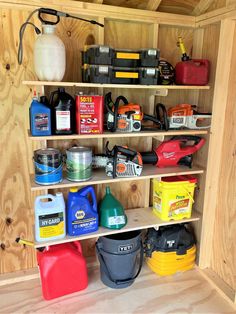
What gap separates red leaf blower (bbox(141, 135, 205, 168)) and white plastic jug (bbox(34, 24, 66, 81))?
79cm

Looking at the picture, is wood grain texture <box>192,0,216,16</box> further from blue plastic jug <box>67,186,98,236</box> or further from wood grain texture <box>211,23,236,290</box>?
blue plastic jug <box>67,186,98,236</box>

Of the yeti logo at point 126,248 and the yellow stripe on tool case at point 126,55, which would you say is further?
the yeti logo at point 126,248

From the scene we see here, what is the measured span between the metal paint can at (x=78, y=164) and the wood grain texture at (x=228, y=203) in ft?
2.97

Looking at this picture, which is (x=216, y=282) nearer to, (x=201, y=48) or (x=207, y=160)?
(x=207, y=160)

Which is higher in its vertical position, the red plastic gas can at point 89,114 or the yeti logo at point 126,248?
the red plastic gas can at point 89,114

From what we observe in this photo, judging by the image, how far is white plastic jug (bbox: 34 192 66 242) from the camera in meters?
1.65

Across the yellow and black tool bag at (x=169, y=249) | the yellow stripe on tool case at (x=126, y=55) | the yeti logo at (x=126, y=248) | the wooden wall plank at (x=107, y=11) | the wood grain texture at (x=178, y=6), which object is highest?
the wood grain texture at (x=178, y=6)

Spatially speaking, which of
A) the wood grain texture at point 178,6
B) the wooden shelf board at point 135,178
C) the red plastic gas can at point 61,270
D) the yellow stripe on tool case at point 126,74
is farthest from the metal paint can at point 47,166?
the wood grain texture at point 178,6

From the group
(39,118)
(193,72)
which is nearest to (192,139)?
(193,72)

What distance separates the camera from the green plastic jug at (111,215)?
185cm

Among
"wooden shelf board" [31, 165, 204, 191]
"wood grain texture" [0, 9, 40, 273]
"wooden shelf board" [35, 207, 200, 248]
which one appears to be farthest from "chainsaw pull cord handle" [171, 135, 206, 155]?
"wood grain texture" [0, 9, 40, 273]

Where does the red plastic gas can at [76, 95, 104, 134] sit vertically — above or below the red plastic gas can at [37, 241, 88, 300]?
above

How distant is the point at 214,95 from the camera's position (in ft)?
6.07

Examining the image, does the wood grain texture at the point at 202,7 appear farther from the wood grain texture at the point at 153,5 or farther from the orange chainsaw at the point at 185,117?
the orange chainsaw at the point at 185,117
